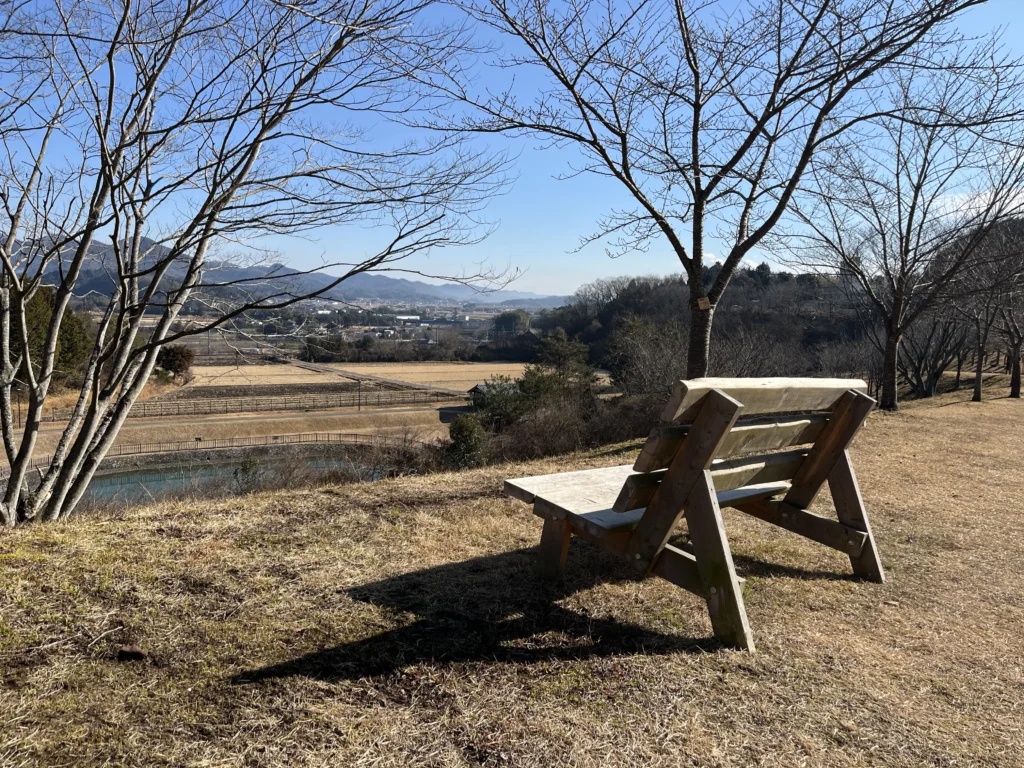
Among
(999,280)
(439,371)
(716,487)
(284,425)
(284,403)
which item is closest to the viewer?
(716,487)

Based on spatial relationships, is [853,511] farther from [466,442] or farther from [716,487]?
[466,442]

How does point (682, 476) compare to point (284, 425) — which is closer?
point (682, 476)

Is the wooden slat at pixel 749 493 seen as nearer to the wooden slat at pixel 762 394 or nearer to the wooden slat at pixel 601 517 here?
the wooden slat at pixel 601 517

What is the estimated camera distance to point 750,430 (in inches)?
114

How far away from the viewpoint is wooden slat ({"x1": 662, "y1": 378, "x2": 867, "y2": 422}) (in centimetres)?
253

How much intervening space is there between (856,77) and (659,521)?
5552mm

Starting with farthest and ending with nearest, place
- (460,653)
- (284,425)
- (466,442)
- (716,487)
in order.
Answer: (284,425) < (466,442) < (716,487) < (460,653)

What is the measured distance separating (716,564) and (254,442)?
3192 cm

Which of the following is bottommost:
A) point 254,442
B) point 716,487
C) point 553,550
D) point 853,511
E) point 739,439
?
point 254,442

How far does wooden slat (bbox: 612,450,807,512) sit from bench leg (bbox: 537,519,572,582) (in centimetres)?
34

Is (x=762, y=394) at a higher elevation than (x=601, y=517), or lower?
higher

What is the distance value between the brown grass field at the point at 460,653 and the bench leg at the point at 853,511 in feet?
0.38

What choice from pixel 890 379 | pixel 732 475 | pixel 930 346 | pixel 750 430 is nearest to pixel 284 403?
pixel 930 346

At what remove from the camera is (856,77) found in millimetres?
6340
